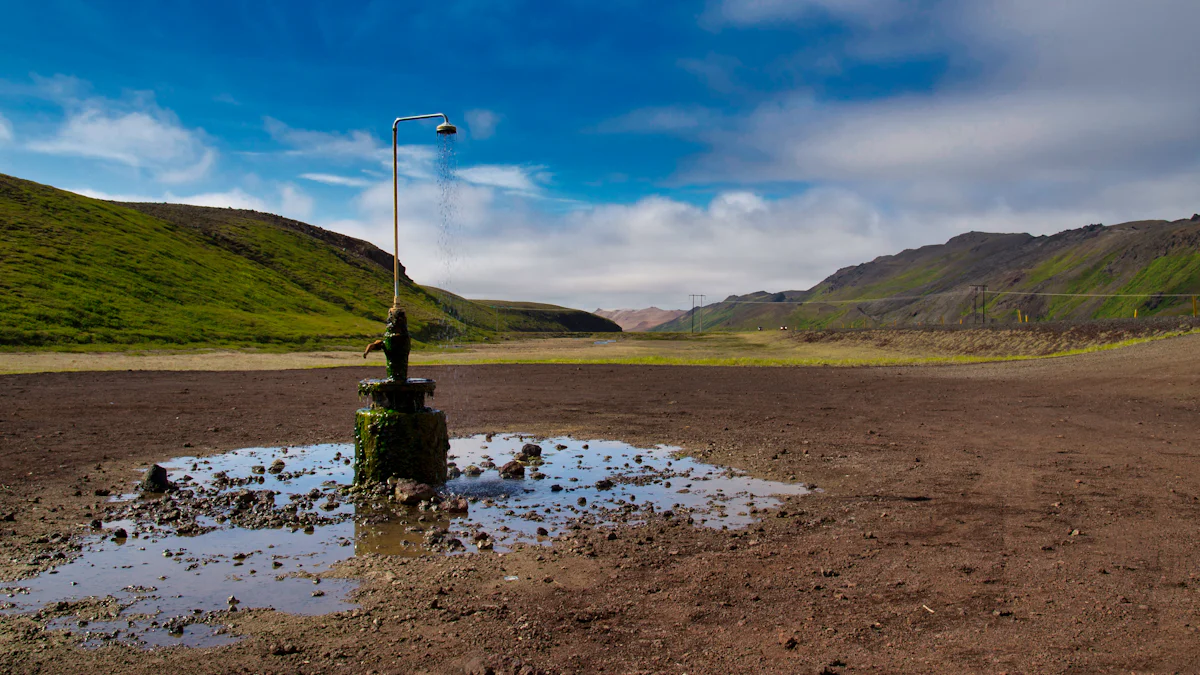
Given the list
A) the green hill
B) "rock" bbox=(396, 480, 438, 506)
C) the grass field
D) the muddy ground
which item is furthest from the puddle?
the green hill

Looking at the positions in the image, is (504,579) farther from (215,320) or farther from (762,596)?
(215,320)

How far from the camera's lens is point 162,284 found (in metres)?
101

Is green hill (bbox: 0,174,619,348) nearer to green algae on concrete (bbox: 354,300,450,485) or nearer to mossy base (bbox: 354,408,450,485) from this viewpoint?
green algae on concrete (bbox: 354,300,450,485)

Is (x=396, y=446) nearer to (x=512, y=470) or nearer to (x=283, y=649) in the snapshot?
(x=512, y=470)

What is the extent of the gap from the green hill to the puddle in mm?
60508

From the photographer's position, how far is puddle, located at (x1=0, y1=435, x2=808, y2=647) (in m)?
6.41

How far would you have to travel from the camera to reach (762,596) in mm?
6547

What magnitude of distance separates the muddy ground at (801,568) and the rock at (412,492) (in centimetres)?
247

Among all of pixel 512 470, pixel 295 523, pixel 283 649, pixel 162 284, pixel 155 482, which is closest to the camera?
pixel 283 649

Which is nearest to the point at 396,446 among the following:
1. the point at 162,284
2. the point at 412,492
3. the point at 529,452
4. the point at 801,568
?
the point at 412,492

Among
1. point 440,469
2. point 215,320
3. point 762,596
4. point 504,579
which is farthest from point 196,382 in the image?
point 215,320

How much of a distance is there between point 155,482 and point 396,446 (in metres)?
3.54

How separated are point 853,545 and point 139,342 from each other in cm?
7865

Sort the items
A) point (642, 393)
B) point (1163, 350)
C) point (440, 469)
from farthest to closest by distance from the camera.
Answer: point (1163, 350) → point (642, 393) → point (440, 469)
